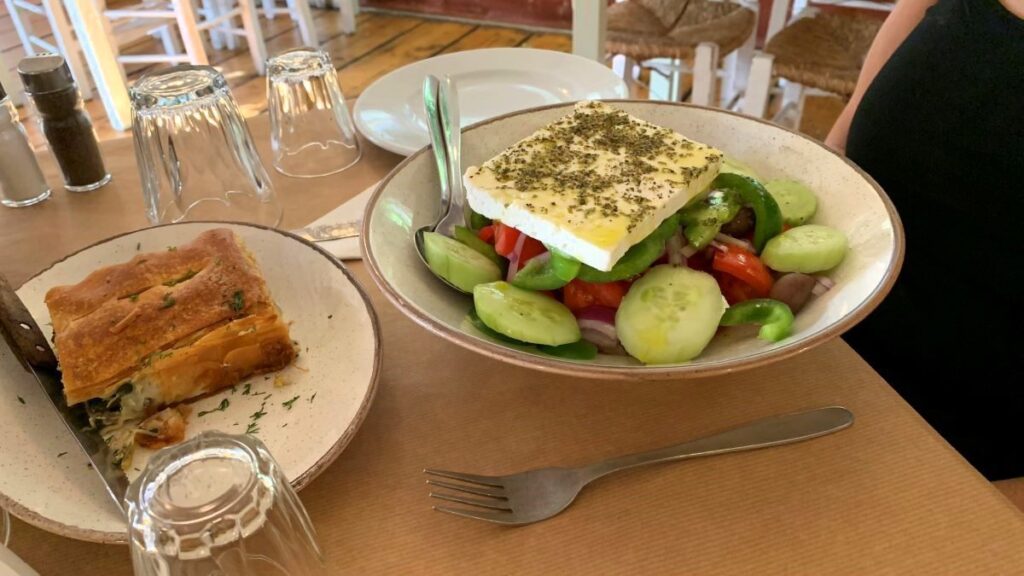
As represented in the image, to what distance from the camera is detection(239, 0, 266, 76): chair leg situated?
125 inches

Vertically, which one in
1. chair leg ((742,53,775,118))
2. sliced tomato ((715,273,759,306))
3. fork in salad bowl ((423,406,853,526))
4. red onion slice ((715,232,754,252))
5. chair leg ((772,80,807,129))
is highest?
red onion slice ((715,232,754,252))

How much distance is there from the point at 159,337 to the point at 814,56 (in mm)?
1992

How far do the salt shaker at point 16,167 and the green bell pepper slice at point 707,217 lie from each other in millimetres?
861

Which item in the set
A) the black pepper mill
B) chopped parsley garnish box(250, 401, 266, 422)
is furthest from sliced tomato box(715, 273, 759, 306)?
the black pepper mill

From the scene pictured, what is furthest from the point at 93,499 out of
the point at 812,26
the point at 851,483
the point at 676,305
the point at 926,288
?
the point at 812,26

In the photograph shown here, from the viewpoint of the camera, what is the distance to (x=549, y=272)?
0.64 meters

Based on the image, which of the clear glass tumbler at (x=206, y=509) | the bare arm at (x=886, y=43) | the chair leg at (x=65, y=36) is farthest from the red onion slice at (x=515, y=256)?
the chair leg at (x=65, y=36)

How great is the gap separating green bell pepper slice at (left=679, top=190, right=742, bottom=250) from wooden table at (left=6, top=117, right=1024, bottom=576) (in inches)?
5.3

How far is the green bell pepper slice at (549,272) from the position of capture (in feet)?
2.06

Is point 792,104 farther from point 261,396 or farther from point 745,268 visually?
point 261,396

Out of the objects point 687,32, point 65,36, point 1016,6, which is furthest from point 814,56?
point 65,36

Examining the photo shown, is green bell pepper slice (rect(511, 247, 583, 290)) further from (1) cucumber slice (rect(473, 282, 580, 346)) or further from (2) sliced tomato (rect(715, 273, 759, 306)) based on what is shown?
(2) sliced tomato (rect(715, 273, 759, 306))

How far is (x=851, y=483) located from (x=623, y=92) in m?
0.69

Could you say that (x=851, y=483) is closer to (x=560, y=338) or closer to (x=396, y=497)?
(x=560, y=338)
